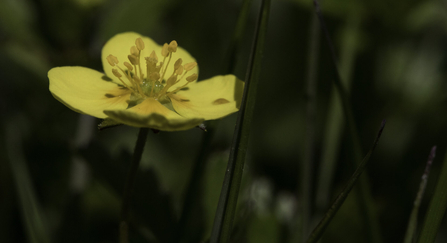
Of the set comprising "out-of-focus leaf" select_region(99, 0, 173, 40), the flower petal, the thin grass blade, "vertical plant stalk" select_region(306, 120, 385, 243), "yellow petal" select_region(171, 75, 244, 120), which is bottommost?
the thin grass blade

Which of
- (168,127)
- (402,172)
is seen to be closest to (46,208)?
(168,127)

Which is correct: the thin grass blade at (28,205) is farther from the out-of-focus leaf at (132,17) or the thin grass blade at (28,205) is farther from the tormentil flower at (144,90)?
the out-of-focus leaf at (132,17)

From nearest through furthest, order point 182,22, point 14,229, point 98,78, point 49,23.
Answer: point 98,78, point 14,229, point 49,23, point 182,22

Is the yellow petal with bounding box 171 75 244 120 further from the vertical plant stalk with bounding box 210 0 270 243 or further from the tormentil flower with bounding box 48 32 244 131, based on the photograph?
the vertical plant stalk with bounding box 210 0 270 243

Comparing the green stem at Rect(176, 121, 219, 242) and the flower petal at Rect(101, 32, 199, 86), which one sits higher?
the flower petal at Rect(101, 32, 199, 86)

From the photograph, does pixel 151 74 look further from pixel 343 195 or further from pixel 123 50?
pixel 343 195

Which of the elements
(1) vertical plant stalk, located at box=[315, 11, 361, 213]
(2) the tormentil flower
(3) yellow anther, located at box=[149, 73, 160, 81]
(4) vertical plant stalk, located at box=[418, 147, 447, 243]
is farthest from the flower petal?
(4) vertical plant stalk, located at box=[418, 147, 447, 243]

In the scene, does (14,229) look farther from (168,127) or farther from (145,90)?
(168,127)
